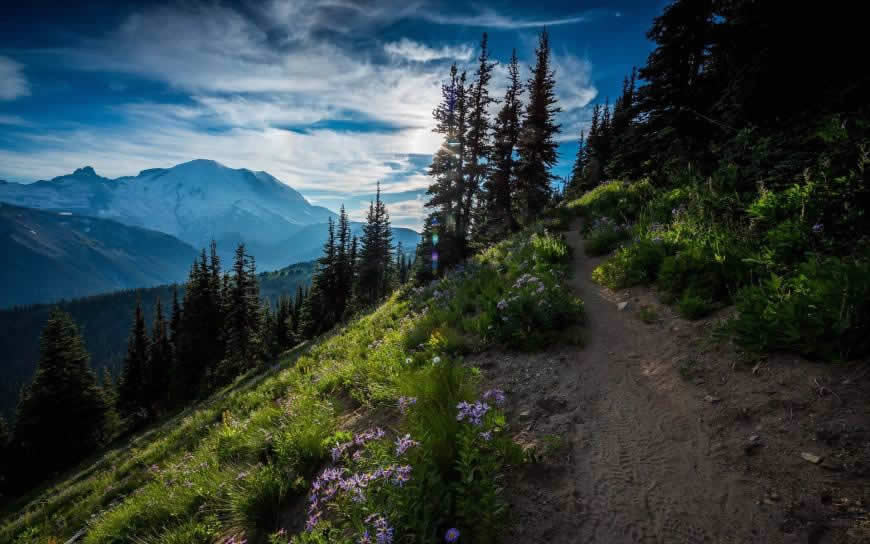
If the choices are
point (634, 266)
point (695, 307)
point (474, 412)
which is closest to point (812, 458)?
point (474, 412)

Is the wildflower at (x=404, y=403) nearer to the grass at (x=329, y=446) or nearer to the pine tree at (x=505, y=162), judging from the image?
the grass at (x=329, y=446)

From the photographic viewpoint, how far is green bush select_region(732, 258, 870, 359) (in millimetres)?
3170

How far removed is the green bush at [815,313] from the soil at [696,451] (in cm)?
17

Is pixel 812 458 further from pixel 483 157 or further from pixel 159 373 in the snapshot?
pixel 159 373

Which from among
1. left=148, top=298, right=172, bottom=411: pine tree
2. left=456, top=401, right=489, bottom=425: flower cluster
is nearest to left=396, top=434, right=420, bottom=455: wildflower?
left=456, top=401, right=489, bottom=425: flower cluster

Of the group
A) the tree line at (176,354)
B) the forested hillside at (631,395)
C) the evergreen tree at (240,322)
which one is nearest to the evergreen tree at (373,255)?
the tree line at (176,354)

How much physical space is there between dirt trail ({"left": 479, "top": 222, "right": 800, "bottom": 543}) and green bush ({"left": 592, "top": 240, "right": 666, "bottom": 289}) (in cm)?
199

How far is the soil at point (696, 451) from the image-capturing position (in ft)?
7.89

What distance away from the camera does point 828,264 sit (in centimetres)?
382

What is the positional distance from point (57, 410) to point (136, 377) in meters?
17.7

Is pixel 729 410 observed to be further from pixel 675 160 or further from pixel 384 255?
pixel 384 255

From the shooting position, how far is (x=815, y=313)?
135 inches

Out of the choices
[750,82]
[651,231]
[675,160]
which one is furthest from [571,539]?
[675,160]

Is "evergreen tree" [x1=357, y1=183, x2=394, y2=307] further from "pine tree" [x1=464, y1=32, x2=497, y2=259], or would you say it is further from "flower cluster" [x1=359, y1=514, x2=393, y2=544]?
"flower cluster" [x1=359, y1=514, x2=393, y2=544]
